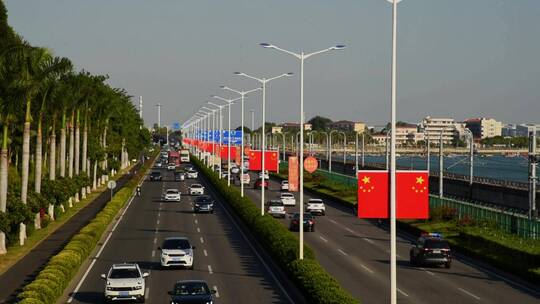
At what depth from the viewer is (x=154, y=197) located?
103 meters

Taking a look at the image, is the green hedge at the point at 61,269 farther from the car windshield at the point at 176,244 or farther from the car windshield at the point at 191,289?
the car windshield at the point at 191,289

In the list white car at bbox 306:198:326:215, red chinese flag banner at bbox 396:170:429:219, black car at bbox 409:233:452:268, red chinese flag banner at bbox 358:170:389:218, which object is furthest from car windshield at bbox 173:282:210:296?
white car at bbox 306:198:326:215

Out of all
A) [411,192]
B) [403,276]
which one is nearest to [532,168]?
[403,276]

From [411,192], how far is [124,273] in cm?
1216

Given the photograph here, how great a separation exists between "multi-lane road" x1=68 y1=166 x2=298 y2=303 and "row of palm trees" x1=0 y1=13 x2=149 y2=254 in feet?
22.4

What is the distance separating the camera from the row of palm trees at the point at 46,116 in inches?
2088

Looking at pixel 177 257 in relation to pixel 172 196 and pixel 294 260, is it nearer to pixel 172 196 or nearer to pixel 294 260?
pixel 294 260

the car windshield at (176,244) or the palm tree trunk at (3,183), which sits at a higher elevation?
the palm tree trunk at (3,183)

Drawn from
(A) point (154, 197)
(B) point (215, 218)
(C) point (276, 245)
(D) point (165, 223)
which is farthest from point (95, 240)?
(A) point (154, 197)

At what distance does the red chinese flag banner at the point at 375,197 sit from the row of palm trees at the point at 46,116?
87.7ft

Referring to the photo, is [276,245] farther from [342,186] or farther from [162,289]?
[342,186]

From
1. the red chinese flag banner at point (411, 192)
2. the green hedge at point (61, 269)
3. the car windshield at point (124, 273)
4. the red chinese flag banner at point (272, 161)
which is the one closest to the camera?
the red chinese flag banner at point (411, 192)

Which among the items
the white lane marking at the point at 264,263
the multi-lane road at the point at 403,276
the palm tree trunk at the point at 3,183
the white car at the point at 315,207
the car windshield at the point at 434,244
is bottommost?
the multi-lane road at the point at 403,276

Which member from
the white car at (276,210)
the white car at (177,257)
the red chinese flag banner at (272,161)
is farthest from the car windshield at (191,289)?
the red chinese flag banner at (272,161)
